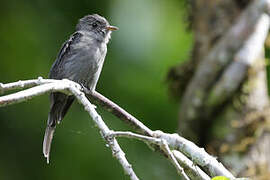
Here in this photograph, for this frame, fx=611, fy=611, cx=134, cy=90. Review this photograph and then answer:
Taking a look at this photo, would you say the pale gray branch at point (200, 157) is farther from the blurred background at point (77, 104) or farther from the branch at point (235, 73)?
the blurred background at point (77, 104)

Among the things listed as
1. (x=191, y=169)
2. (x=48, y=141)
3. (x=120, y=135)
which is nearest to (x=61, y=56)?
(x=48, y=141)

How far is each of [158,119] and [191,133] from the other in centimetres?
177

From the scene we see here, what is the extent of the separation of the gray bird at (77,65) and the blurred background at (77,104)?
1.03m

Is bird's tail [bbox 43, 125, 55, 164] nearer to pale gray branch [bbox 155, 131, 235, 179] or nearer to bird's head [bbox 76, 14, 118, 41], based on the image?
bird's head [bbox 76, 14, 118, 41]

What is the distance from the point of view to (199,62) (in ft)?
19.8

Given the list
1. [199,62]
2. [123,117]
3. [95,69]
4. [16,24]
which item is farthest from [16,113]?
[123,117]

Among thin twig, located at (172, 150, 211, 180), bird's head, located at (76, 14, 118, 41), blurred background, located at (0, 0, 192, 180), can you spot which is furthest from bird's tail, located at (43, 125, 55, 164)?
thin twig, located at (172, 150, 211, 180)

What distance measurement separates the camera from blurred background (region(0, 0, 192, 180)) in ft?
22.7

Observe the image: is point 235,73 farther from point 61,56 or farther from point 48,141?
point 48,141

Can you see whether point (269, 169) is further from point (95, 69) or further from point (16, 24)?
point (16, 24)

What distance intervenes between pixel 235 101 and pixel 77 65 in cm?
148

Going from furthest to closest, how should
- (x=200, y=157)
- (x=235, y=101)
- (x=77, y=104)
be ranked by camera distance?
(x=77, y=104)
(x=235, y=101)
(x=200, y=157)

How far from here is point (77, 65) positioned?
5641 mm

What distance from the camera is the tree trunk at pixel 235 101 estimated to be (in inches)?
211
